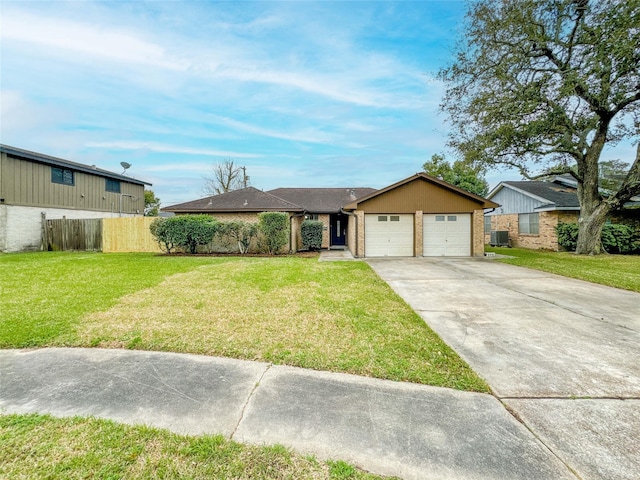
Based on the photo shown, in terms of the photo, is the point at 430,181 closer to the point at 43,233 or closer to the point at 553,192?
the point at 553,192

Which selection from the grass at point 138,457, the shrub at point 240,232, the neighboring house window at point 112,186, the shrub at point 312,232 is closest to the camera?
the grass at point 138,457

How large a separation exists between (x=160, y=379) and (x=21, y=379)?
1.41 meters

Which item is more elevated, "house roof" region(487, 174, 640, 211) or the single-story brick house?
"house roof" region(487, 174, 640, 211)

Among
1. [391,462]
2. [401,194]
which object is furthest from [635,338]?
[401,194]

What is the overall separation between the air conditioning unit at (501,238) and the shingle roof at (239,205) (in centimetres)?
1461

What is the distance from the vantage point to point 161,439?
211 centimetres

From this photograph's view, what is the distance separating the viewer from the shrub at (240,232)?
565 inches

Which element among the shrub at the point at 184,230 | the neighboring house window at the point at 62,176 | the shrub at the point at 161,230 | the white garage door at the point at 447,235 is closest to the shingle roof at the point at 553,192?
the white garage door at the point at 447,235

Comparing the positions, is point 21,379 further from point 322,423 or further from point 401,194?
point 401,194

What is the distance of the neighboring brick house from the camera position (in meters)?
17.4

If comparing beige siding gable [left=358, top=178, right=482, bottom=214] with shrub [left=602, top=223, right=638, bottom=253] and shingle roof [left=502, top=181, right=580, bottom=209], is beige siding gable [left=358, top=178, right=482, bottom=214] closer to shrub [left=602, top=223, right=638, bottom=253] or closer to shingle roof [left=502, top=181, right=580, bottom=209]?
shingle roof [left=502, top=181, right=580, bottom=209]

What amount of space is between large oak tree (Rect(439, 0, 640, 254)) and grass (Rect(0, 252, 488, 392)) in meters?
10.5

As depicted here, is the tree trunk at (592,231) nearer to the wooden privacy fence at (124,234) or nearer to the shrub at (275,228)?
the shrub at (275,228)

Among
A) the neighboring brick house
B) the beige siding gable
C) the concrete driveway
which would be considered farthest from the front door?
the concrete driveway
